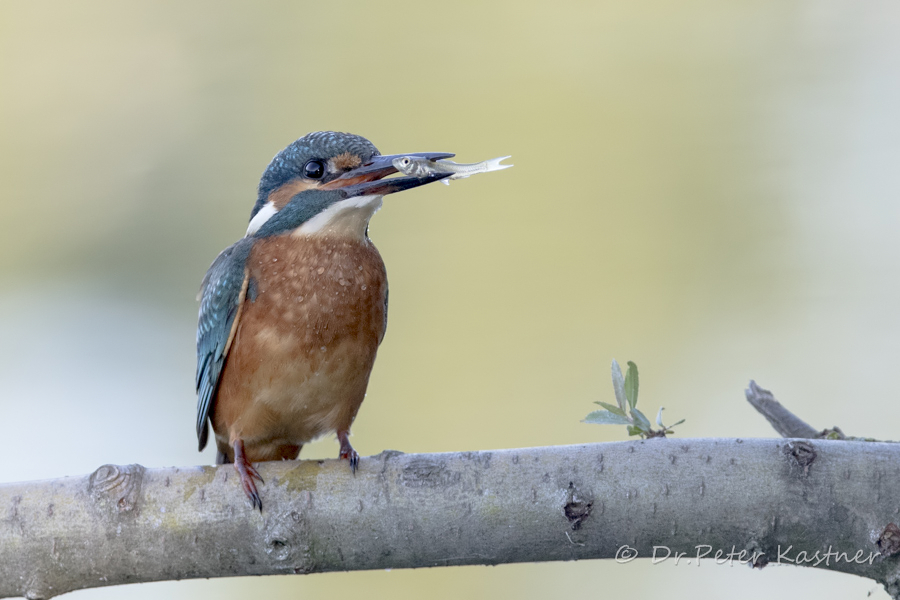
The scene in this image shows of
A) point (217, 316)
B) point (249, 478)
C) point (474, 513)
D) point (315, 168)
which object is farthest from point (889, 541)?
point (217, 316)

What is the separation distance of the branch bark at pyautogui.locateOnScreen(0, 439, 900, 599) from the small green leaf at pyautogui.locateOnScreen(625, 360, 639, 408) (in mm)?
164

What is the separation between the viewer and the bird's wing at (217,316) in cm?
277

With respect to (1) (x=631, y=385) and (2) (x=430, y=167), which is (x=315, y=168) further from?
(1) (x=631, y=385)

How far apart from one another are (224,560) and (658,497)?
1.04 meters

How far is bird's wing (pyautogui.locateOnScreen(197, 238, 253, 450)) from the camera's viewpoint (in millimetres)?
2773

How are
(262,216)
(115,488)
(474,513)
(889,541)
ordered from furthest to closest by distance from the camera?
(262,216) → (115,488) → (474,513) → (889,541)

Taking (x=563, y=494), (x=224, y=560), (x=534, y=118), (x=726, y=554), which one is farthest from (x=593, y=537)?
(x=534, y=118)

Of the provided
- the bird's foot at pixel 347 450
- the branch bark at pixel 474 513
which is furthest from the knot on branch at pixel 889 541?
the bird's foot at pixel 347 450

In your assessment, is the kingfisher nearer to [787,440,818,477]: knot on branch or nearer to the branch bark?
the branch bark

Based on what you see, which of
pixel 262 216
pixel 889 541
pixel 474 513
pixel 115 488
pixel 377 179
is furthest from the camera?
pixel 262 216

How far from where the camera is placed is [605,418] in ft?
6.49

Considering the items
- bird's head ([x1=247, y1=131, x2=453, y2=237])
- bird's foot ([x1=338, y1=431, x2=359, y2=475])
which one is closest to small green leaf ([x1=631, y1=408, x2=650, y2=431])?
bird's foot ([x1=338, y1=431, x2=359, y2=475])

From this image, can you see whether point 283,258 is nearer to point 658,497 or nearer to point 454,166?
point 454,166

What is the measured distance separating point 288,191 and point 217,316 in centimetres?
49
